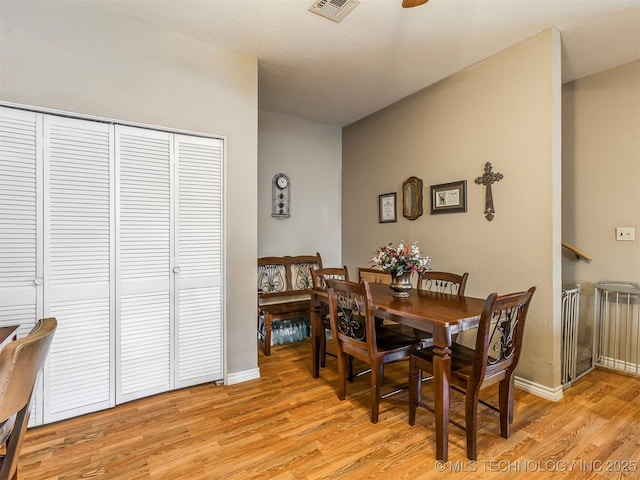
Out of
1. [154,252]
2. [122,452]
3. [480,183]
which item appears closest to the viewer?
[122,452]

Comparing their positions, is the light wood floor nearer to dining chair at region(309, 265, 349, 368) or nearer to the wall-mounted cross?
dining chair at region(309, 265, 349, 368)

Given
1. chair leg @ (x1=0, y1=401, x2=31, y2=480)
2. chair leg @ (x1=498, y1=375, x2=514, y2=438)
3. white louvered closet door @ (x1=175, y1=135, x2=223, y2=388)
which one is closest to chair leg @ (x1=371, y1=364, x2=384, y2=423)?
chair leg @ (x1=498, y1=375, x2=514, y2=438)

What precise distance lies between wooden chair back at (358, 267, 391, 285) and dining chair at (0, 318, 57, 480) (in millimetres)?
3280

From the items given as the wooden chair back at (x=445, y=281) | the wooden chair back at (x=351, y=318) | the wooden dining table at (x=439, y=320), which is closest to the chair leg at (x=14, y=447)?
the wooden chair back at (x=351, y=318)

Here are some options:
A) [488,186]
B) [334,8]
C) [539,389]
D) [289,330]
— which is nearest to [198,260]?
[289,330]

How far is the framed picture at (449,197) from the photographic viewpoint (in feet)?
10.1

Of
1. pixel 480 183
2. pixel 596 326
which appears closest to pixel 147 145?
pixel 480 183

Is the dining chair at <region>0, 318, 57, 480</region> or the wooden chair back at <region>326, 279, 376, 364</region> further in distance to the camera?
the wooden chair back at <region>326, 279, 376, 364</region>

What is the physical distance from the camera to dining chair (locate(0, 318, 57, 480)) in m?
0.92

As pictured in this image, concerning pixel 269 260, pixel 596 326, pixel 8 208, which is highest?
pixel 8 208

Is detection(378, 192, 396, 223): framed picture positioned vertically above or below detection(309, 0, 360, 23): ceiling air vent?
below

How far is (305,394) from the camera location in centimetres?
251

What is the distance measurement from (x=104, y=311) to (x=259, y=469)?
1.47m

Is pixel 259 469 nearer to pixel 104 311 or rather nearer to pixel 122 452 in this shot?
pixel 122 452
